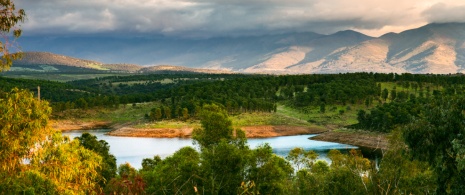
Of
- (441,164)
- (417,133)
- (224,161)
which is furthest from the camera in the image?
(224,161)

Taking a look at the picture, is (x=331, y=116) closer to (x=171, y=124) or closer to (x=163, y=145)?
(x=171, y=124)

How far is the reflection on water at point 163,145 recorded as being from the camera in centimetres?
12062

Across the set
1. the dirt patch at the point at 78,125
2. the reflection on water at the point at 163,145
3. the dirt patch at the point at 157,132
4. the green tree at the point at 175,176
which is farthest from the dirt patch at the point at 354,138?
the green tree at the point at 175,176

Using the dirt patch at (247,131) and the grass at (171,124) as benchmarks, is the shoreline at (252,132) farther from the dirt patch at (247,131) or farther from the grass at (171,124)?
the grass at (171,124)

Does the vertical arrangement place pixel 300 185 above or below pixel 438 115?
below

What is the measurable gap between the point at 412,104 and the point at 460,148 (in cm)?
13782

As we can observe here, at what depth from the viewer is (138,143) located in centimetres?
14862

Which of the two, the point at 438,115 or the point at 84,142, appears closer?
the point at 438,115

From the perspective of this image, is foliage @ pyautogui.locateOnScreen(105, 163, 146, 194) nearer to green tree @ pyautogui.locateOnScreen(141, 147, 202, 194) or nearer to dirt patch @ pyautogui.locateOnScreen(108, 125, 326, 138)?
green tree @ pyautogui.locateOnScreen(141, 147, 202, 194)

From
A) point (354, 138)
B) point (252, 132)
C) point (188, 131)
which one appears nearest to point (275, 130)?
point (252, 132)

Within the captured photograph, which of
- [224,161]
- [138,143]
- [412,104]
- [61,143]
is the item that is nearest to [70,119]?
[138,143]

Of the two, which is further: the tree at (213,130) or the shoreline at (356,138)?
the shoreline at (356,138)

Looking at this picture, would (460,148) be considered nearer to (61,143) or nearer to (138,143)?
(61,143)

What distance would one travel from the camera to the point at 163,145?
142875 mm
